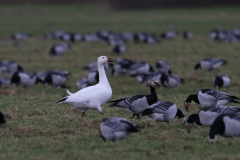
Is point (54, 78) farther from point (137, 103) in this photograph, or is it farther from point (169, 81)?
point (137, 103)

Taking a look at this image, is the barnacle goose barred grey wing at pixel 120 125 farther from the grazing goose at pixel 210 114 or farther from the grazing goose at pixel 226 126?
the grazing goose at pixel 210 114

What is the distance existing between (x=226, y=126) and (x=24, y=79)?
10.5m

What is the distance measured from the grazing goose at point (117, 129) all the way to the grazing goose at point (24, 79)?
9.24 meters

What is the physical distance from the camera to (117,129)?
6.54 meters

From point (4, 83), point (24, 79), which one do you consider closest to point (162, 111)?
point (24, 79)

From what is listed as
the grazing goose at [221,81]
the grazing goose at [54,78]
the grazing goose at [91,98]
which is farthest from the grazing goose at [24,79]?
the grazing goose at [221,81]

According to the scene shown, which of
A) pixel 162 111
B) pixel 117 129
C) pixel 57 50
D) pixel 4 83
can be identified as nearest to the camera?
pixel 117 129

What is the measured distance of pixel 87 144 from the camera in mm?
6961

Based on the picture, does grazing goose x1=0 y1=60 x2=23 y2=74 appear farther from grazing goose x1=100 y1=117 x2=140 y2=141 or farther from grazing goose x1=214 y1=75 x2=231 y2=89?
grazing goose x1=100 y1=117 x2=140 y2=141

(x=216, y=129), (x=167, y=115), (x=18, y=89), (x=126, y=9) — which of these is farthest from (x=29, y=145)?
(x=126, y=9)

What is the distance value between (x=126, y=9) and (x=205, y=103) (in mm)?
53485

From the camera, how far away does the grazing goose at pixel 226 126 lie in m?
6.62

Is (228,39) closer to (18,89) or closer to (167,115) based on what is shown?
(18,89)

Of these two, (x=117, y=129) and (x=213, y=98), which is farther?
(x=213, y=98)
